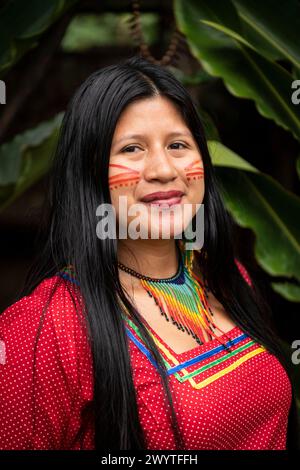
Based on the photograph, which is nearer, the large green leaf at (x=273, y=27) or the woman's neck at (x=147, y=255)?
the woman's neck at (x=147, y=255)

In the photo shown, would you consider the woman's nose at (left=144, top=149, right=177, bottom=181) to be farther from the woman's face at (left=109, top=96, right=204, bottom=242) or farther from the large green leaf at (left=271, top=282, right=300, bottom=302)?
the large green leaf at (left=271, top=282, right=300, bottom=302)

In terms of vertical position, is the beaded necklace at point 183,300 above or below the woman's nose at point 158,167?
below

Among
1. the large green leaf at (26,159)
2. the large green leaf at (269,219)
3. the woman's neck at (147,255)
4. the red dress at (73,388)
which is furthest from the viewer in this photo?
the large green leaf at (269,219)

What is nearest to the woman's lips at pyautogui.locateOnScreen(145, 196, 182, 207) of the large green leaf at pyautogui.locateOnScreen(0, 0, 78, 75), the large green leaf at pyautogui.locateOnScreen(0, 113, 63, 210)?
the large green leaf at pyautogui.locateOnScreen(0, 113, 63, 210)

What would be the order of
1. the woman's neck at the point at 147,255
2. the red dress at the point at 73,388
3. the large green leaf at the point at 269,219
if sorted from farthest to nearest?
the large green leaf at the point at 269,219 < the woman's neck at the point at 147,255 < the red dress at the point at 73,388

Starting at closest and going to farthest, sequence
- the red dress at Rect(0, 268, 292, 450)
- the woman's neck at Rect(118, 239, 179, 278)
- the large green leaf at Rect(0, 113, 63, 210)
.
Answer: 1. the red dress at Rect(0, 268, 292, 450)
2. the woman's neck at Rect(118, 239, 179, 278)
3. the large green leaf at Rect(0, 113, 63, 210)

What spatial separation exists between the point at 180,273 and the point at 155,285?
0.08 metres

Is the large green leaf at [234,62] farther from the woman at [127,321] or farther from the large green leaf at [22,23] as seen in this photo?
the woman at [127,321]

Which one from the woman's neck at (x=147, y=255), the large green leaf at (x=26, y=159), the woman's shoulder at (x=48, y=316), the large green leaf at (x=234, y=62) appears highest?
the large green leaf at (x=234, y=62)

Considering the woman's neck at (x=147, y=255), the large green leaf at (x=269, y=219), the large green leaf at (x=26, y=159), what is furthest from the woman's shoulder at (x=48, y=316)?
the large green leaf at (x=269, y=219)

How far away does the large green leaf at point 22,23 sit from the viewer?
1.60 m

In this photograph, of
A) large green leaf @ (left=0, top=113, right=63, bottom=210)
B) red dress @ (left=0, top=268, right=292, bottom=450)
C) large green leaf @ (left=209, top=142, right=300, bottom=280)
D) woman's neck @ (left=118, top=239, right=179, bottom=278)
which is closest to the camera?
red dress @ (left=0, top=268, right=292, bottom=450)

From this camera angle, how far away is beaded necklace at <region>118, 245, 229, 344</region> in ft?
3.62
